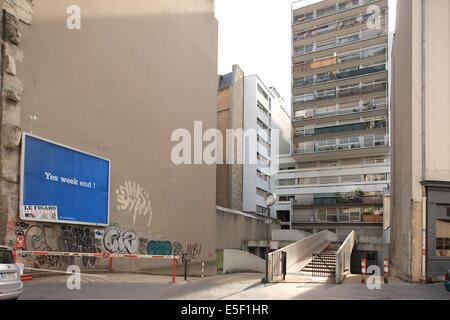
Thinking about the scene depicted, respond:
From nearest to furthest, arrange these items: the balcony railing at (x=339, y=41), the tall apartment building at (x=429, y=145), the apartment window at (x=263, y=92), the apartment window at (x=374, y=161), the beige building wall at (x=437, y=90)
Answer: the tall apartment building at (x=429, y=145) < the beige building wall at (x=437, y=90) < the balcony railing at (x=339, y=41) < the apartment window at (x=374, y=161) < the apartment window at (x=263, y=92)

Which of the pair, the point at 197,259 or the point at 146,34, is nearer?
the point at 146,34

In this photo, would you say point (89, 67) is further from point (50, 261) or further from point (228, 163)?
point (228, 163)

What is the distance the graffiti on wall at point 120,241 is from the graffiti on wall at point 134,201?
31.2 inches

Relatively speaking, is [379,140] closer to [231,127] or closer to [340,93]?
[340,93]

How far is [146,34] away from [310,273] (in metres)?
Result: 14.1

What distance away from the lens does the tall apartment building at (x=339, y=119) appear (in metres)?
64.1

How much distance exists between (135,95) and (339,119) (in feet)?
158

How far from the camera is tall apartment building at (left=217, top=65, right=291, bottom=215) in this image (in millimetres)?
59750

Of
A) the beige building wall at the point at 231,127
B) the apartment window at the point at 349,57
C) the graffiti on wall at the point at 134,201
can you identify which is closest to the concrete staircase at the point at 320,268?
the graffiti on wall at the point at 134,201

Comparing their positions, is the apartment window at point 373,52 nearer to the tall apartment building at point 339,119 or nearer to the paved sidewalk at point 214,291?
the tall apartment building at point 339,119

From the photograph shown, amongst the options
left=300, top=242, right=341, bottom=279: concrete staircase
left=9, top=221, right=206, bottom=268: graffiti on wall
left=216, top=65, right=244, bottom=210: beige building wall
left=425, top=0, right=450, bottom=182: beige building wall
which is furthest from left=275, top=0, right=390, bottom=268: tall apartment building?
left=425, top=0, right=450, bottom=182: beige building wall

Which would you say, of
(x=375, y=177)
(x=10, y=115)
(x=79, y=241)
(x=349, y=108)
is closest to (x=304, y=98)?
(x=349, y=108)

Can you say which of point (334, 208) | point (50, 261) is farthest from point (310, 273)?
point (334, 208)
